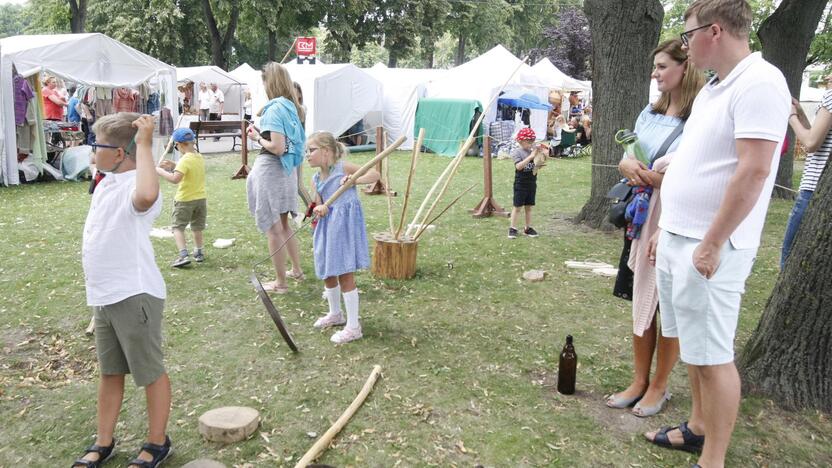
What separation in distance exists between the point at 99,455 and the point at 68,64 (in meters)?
11.2

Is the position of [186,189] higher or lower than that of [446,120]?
lower

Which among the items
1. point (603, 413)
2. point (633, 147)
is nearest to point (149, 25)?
point (633, 147)

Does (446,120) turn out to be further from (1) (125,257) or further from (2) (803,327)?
(1) (125,257)

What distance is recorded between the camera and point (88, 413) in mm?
3273

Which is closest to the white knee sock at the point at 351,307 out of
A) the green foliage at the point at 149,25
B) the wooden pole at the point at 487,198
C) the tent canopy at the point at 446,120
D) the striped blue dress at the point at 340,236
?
the striped blue dress at the point at 340,236

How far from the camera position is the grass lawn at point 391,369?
2977 mm

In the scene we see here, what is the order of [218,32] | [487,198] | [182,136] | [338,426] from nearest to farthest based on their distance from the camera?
[338,426], [182,136], [487,198], [218,32]

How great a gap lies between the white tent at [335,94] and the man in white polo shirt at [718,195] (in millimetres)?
15692

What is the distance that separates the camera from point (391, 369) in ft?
12.7

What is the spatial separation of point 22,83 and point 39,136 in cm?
101

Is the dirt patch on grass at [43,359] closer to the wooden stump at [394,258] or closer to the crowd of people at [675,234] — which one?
the crowd of people at [675,234]

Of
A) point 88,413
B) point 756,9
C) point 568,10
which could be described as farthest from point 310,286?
point 568,10

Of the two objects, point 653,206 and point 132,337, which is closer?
point 132,337

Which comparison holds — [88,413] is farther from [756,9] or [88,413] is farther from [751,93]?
[756,9]
